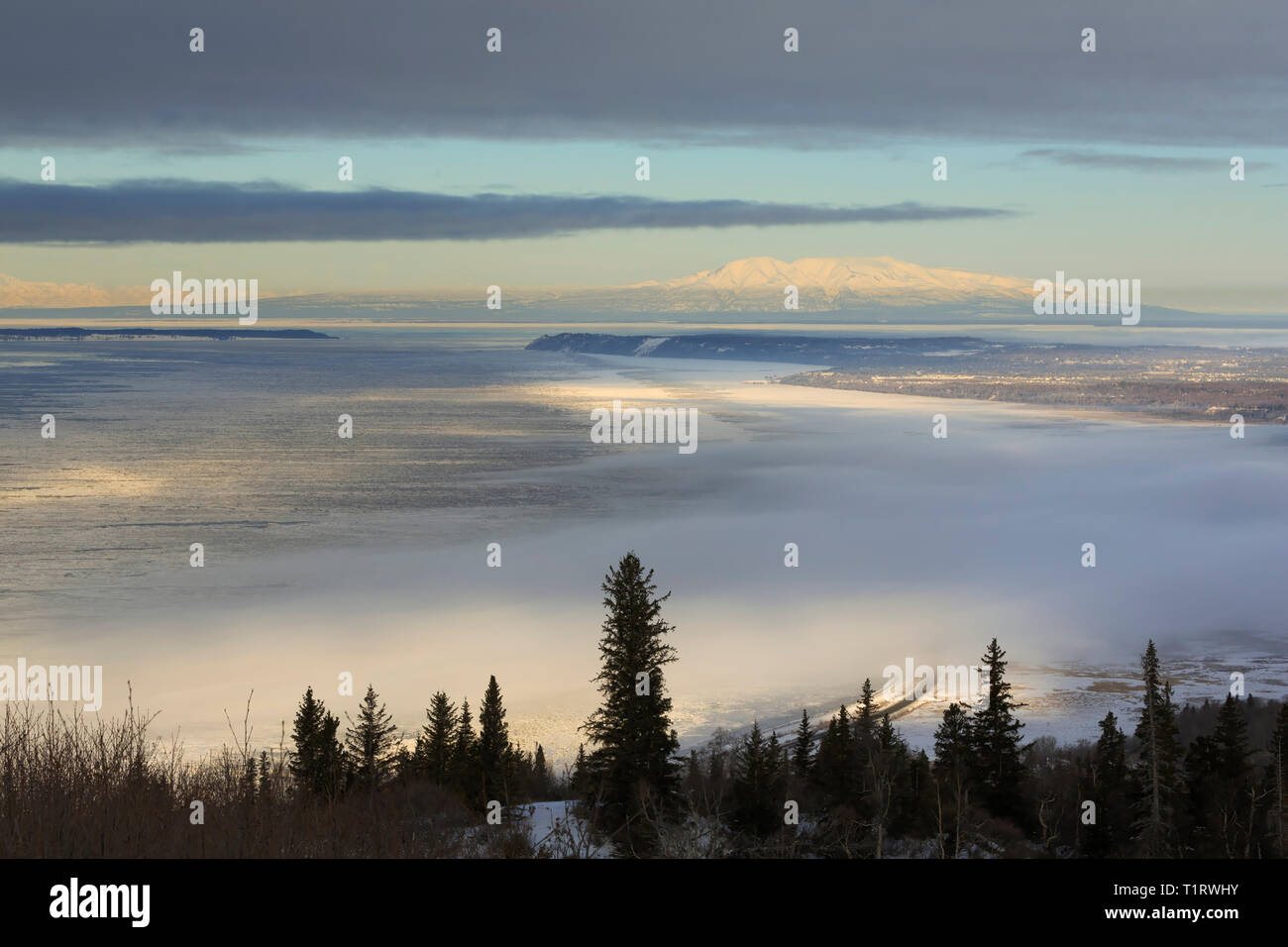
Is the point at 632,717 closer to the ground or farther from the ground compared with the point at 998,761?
farther from the ground

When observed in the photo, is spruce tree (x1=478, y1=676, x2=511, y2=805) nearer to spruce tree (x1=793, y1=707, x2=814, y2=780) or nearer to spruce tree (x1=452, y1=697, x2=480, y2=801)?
spruce tree (x1=452, y1=697, x2=480, y2=801)

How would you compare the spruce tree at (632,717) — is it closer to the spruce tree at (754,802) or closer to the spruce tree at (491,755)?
the spruce tree at (754,802)

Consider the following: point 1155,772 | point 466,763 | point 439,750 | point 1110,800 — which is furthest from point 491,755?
point 1110,800

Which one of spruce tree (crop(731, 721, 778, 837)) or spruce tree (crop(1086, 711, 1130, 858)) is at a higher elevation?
spruce tree (crop(731, 721, 778, 837))

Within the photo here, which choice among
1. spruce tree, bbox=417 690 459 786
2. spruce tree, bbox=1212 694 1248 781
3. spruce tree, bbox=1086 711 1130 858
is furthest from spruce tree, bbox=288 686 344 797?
spruce tree, bbox=1212 694 1248 781

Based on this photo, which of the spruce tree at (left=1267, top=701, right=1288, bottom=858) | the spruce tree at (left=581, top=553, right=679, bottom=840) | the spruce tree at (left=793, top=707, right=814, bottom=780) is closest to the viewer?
the spruce tree at (left=581, top=553, right=679, bottom=840)

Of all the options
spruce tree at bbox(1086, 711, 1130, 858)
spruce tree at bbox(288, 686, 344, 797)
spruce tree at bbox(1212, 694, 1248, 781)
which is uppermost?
spruce tree at bbox(288, 686, 344, 797)

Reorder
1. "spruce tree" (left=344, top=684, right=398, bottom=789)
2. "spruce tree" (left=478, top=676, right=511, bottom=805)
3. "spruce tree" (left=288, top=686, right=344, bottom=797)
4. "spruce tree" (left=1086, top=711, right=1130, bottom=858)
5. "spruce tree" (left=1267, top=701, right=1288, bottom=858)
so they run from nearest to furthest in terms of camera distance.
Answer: "spruce tree" (left=1267, top=701, right=1288, bottom=858), "spruce tree" (left=288, top=686, right=344, bottom=797), "spruce tree" (left=478, top=676, right=511, bottom=805), "spruce tree" (left=1086, top=711, right=1130, bottom=858), "spruce tree" (left=344, top=684, right=398, bottom=789)

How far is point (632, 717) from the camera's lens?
25.9m

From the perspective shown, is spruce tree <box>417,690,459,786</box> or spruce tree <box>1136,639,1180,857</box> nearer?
spruce tree <box>1136,639,1180,857</box>

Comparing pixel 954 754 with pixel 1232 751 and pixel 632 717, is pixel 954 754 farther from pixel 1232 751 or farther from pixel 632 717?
pixel 632 717

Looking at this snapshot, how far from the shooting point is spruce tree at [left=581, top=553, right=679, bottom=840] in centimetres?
2525

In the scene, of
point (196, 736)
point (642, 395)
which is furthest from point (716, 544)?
point (642, 395)
